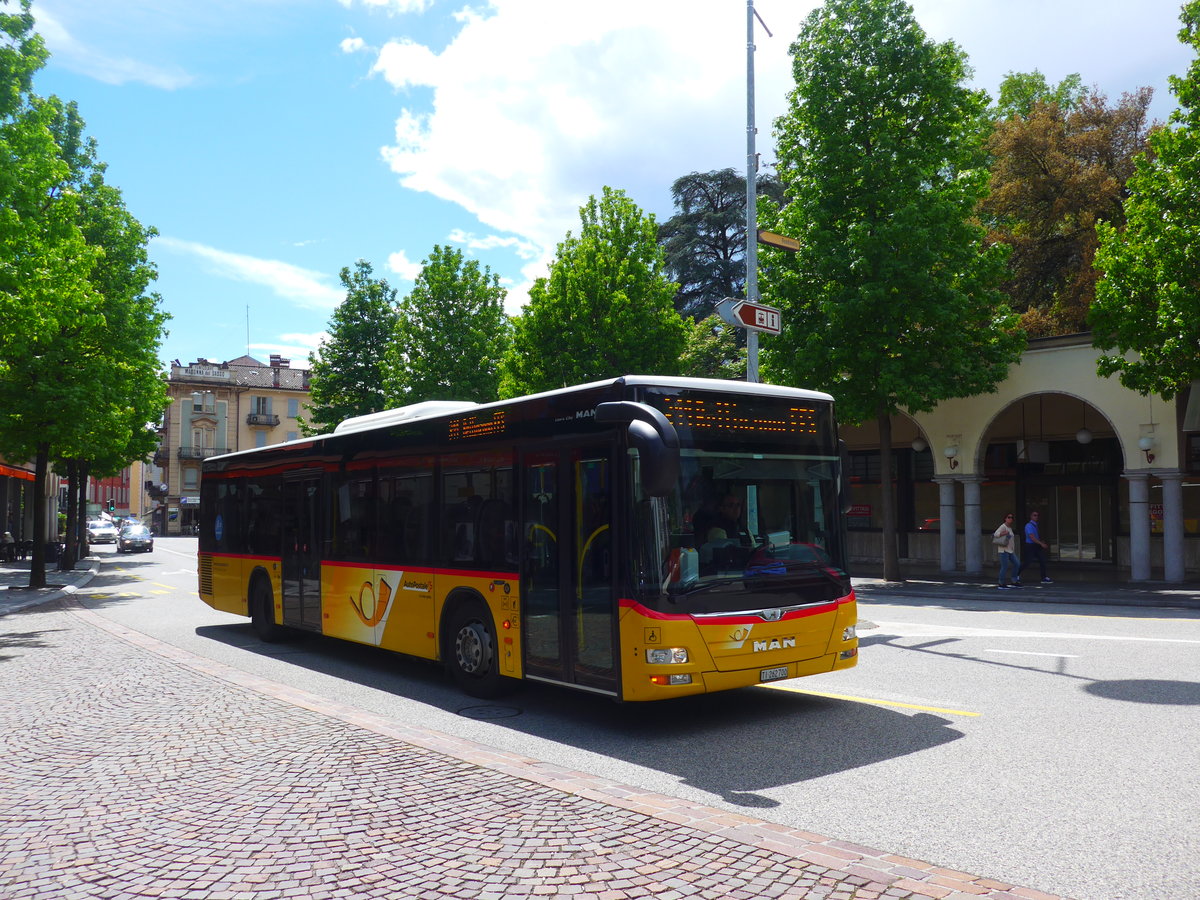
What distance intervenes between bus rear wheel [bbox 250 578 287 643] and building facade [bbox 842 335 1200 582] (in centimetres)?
1822

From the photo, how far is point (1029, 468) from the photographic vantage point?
88.6ft

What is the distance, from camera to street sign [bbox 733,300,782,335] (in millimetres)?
13945

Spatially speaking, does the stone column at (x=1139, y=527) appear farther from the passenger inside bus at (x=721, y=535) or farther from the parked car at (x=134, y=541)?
the parked car at (x=134, y=541)

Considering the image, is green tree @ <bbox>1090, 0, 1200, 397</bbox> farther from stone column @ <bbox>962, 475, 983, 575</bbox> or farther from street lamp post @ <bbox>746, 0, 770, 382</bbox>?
street lamp post @ <bbox>746, 0, 770, 382</bbox>

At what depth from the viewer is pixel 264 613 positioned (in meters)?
14.0

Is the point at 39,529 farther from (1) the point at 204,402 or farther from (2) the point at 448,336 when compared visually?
(1) the point at 204,402

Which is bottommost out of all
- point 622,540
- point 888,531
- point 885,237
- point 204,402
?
point 888,531

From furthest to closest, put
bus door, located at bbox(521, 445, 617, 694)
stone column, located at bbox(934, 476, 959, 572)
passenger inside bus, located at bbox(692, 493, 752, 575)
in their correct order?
stone column, located at bbox(934, 476, 959, 572)
bus door, located at bbox(521, 445, 617, 694)
passenger inside bus, located at bbox(692, 493, 752, 575)

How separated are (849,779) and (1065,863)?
5.58 ft

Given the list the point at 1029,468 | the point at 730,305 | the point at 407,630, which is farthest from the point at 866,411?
the point at 407,630

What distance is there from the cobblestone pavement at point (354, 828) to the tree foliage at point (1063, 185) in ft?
95.6

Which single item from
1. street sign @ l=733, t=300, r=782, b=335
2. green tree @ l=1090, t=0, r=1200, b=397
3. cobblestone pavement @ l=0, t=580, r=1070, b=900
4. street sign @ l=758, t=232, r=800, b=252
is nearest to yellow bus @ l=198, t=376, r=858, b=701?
cobblestone pavement @ l=0, t=580, r=1070, b=900

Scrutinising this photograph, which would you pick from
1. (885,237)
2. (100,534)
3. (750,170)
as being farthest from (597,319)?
(100,534)

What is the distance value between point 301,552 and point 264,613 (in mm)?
1783
